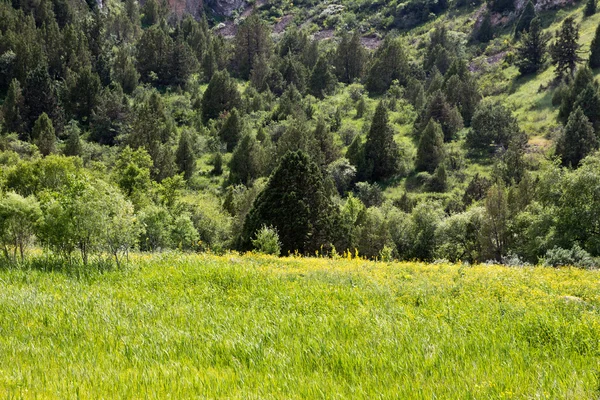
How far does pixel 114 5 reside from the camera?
14162 centimetres

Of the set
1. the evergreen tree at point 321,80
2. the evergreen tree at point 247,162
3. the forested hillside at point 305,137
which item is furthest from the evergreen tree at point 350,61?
the evergreen tree at point 247,162

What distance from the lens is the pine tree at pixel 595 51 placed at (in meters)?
79.4

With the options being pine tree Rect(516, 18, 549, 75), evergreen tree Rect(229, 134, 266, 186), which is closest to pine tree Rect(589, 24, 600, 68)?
pine tree Rect(516, 18, 549, 75)

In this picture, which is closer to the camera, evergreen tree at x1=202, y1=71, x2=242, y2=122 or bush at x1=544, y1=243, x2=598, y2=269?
bush at x1=544, y1=243, x2=598, y2=269

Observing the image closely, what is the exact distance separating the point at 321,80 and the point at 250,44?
3159 cm

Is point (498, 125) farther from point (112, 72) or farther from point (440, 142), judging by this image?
point (112, 72)

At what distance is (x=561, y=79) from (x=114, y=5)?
135 meters

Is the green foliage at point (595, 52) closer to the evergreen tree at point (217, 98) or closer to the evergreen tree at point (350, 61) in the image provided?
the evergreen tree at point (350, 61)

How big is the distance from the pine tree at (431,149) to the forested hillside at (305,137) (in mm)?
381

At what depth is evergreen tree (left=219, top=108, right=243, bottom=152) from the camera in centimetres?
8206

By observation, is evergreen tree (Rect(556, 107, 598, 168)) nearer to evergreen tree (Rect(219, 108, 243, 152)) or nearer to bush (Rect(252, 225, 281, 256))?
bush (Rect(252, 225, 281, 256))

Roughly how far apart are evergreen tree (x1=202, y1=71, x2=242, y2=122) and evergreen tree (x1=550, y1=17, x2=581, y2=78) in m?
67.1

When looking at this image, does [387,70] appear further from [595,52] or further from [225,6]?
[225,6]

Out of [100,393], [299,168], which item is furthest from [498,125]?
[100,393]
